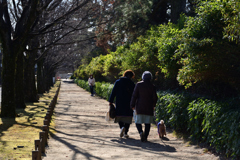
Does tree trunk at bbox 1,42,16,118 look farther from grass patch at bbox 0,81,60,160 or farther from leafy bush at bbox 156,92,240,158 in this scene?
leafy bush at bbox 156,92,240,158

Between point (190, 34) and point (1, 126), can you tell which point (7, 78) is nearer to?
point (1, 126)

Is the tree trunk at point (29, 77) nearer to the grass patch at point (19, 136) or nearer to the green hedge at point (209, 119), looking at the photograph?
the grass patch at point (19, 136)

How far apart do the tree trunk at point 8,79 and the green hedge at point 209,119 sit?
6320 millimetres

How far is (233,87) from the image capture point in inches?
315

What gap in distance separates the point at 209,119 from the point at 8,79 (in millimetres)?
8488

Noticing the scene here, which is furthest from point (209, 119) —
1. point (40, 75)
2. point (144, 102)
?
point (40, 75)

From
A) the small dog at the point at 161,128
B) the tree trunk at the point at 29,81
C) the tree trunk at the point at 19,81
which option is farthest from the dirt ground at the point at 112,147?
the tree trunk at the point at 29,81

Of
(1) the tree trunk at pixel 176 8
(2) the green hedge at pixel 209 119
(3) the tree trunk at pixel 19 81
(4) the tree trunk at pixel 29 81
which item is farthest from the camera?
(1) the tree trunk at pixel 176 8

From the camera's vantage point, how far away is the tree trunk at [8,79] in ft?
39.2

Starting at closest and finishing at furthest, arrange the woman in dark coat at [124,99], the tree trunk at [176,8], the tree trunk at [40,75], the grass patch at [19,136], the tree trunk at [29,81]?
the grass patch at [19,136] < the woman in dark coat at [124,99] < the tree trunk at [29,81] < the tree trunk at [176,8] < the tree trunk at [40,75]

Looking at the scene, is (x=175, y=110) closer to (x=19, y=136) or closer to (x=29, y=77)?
(x=19, y=136)

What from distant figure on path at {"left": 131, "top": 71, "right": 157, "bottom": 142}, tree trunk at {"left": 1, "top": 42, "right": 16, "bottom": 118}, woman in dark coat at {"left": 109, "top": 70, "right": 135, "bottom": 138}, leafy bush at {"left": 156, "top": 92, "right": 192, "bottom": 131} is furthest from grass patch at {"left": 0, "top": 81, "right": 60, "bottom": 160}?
leafy bush at {"left": 156, "top": 92, "right": 192, "bottom": 131}

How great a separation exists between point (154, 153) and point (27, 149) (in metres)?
2.82

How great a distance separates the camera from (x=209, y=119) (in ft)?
20.2
